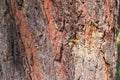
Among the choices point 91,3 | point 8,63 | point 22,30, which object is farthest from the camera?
point 8,63

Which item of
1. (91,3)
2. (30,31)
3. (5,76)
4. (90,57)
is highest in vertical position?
(91,3)

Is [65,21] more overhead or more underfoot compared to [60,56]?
more overhead

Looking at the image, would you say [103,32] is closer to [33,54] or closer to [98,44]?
[98,44]

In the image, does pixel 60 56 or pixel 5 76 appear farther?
pixel 5 76

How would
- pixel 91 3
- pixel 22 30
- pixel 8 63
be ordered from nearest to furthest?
pixel 91 3, pixel 22 30, pixel 8 63

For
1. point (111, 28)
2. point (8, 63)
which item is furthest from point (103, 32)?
point (8, 63)

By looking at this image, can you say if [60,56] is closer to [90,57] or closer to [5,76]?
[90,57]
